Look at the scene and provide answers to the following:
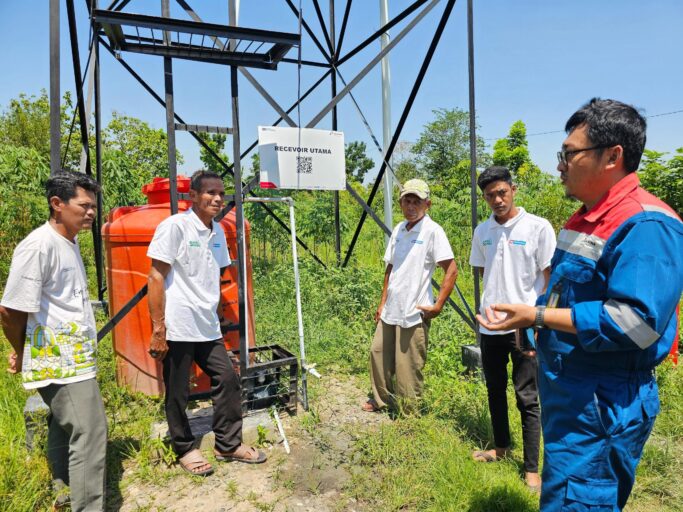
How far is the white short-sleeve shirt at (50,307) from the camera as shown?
2176 millimetres

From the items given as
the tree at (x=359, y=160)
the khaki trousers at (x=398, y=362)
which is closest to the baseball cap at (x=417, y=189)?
the khaki trousers at (x=398, y=362)

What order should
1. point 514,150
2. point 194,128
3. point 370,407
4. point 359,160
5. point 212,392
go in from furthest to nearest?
1. point 359,160
2. point 514,150
3. point 370,407
4. point 194,128
5. point 212,392

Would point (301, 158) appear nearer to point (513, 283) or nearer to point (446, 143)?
point (513, 283)

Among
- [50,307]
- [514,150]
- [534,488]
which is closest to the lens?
[50,307]

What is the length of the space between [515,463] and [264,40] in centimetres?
340

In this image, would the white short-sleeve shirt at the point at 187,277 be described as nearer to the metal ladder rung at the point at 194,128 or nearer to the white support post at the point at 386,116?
the metal ladder rung at the point at 194,128

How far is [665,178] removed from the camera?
9.68 metres

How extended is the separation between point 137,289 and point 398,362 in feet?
7.44

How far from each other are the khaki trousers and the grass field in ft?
0.69

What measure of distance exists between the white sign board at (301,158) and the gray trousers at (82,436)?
6.30 feet

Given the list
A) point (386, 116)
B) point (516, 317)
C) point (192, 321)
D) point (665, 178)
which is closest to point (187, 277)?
point (192, 321)

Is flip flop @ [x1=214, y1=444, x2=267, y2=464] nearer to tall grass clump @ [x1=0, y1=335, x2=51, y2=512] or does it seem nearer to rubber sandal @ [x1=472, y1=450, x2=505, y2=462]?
tall grass clump @ [x1=0, y1=335, x2=51, y2=512]

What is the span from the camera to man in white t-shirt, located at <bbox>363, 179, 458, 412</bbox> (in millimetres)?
3537

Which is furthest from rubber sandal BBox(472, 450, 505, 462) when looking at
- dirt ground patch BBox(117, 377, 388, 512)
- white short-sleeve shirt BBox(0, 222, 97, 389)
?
white short-sleeve shirt BBox(0, 222, 97, 389)
